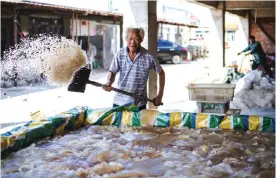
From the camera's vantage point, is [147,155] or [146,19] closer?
[147,155]

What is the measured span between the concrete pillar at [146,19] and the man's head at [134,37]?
3.31 metres

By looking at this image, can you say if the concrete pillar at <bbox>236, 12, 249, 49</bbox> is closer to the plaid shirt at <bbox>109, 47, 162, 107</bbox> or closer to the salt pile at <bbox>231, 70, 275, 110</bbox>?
the salt pile at <bbox>231, 70, 275, 110</bbox>

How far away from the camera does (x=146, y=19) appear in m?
8.09

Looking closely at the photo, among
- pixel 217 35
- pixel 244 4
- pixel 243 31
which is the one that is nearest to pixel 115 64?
pixel 217 35

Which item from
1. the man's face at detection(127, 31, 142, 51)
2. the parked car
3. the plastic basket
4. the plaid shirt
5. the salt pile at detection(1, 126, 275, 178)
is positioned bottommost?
the salt pile at detection(1, 126, 275, 178)

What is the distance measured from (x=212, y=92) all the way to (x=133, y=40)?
2346 millimetres

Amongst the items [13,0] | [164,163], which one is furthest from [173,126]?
[13,0]

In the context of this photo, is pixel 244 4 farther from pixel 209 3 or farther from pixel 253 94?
pixel 253 94

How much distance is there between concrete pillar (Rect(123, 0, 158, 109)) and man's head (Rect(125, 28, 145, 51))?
130 inches

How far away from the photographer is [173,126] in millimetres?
4336

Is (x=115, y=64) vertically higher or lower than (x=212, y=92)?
higher

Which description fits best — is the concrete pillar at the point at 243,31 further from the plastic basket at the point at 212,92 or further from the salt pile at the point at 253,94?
the plastic basket at the point at 212,92

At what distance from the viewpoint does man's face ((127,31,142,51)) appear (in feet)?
15.3

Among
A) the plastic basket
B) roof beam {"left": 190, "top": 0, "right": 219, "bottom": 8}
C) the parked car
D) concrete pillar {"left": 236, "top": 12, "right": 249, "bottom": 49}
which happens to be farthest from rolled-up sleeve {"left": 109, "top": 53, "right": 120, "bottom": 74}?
the parked car
